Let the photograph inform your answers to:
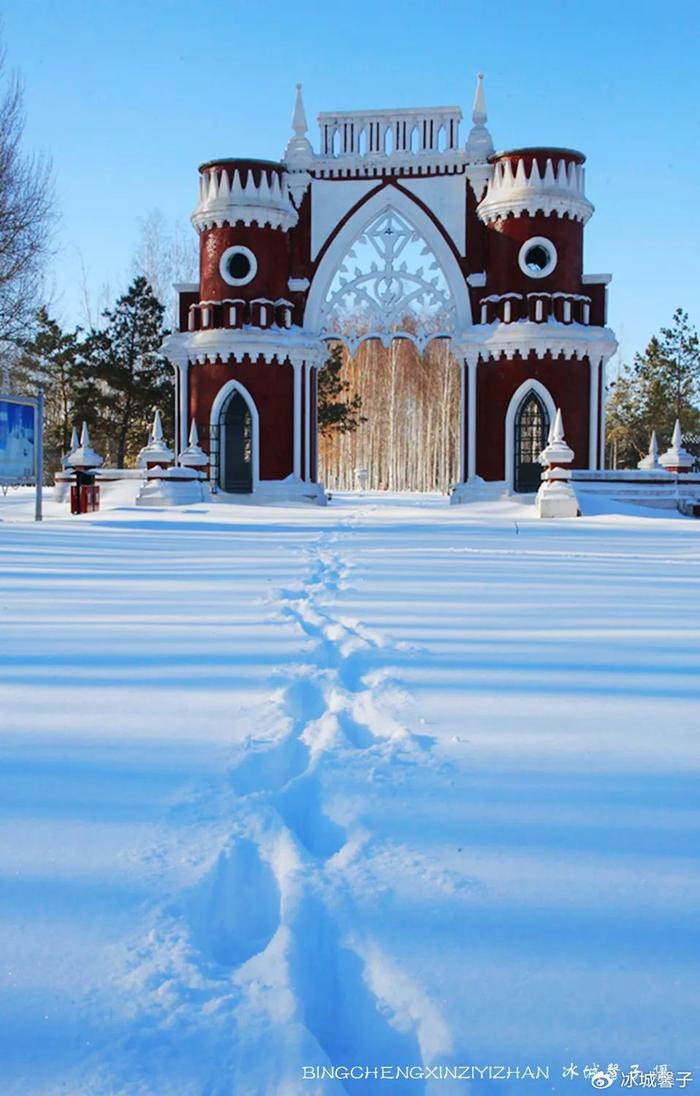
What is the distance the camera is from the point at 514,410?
88.2ft

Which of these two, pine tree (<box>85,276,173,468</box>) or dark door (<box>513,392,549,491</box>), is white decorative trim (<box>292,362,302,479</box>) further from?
pine tree (<box>85,276,173,468</box>)

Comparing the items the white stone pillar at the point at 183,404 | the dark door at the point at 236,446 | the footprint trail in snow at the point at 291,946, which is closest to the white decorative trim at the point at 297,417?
the dark door at the point at 236,446

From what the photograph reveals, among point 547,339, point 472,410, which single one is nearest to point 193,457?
point 472,410

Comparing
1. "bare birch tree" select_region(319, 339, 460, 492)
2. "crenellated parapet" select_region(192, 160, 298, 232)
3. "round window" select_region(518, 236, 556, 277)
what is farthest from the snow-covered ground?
"bare birch tree" select_region(319, 339, 460, 492)

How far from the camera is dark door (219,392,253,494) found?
2886 cm

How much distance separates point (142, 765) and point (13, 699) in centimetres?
114

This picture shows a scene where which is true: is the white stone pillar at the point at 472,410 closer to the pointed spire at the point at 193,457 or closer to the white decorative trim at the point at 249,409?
the white decorative trim at the point at 249,409

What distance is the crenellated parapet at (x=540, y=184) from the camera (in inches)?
1044

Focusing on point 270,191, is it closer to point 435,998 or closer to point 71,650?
point 71,650

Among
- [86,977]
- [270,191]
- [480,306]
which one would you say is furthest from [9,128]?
[86,977]

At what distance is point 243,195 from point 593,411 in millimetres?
11756

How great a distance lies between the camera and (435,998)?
1754mm

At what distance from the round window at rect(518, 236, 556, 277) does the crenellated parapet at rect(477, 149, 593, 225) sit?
2.50 ft

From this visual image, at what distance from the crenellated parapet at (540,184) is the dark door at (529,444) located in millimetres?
5326
